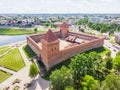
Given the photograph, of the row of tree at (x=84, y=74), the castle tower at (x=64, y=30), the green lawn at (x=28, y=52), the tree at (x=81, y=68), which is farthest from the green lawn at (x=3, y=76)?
the castle tower at (x=64, y=30)

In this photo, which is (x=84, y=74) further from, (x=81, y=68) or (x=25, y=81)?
(x=25, y=81)

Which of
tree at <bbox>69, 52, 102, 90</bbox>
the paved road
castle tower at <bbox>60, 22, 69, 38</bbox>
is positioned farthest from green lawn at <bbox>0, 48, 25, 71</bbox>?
castle tower at <bbox>60, 22, 69, 38</bbox>

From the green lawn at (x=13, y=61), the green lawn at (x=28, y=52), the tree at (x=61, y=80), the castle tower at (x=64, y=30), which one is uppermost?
the castle tower at (x=64, y=30)

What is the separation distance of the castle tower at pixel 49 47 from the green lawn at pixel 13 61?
32.6 ft

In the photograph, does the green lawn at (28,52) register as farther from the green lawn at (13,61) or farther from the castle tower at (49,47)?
the castle tower at (49,47)

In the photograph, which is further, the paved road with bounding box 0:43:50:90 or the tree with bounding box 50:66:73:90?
the paved road with bounding box 0:43:50:90

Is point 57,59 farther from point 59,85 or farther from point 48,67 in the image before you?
point 59,85

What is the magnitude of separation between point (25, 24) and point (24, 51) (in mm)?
93442

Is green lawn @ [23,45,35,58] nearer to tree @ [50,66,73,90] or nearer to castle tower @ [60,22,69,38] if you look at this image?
castle tower @ [60,22,69,38]

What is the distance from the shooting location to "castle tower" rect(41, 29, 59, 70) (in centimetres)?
4356

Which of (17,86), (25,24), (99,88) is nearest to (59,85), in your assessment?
(99,88)

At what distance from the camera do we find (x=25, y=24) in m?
152

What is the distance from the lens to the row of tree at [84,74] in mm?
28641

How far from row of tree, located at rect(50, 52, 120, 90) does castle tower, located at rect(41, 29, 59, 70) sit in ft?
35.4
